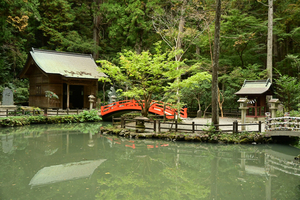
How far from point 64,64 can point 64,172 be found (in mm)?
18604

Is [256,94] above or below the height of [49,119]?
above

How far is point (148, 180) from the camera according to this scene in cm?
682

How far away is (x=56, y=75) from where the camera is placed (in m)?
23.0

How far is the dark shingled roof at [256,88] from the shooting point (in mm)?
16641

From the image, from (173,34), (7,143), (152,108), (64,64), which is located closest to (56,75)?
(64,64)

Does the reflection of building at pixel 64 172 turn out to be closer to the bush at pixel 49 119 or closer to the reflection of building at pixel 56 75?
the bush at pixel 49 119

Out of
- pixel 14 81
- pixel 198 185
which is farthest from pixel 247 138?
pixel 14 81

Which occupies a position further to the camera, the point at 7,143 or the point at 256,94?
the point at 256,94

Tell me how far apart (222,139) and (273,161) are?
313 centimetres

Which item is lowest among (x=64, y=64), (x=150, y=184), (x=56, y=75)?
(x=150, y=184)

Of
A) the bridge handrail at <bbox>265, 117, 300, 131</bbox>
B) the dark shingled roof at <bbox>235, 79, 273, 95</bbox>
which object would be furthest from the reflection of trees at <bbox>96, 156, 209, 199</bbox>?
the dark shingled roof at <bbox>235, 79, 273, 95</bbox>

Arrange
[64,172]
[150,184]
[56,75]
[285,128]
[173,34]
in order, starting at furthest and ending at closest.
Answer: [56,75] < [173,34] < [285,128] < [64,172] < [150,184]

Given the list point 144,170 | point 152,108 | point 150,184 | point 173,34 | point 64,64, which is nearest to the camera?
point 150,184

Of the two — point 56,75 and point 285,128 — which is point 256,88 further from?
point 56,75
